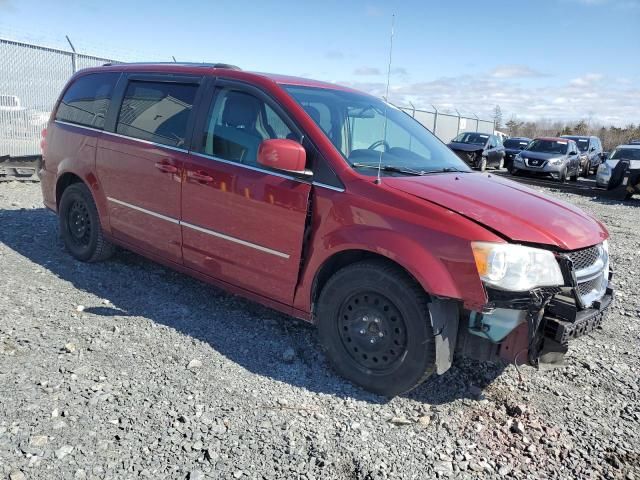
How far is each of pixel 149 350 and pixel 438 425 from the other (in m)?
1.98

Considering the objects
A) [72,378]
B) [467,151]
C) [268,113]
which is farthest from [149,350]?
[467,151]

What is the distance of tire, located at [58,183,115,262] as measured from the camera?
5.12m

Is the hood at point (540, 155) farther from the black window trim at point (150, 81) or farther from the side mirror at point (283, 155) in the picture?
the side mirror at point (283, 155)

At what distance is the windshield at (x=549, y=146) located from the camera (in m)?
20.4

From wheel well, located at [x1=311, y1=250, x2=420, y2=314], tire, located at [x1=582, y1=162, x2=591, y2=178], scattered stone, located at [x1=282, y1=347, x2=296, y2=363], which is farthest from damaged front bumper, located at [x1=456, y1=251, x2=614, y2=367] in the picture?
tire, located at [x1=582, y1=162, x2=591, y2=178]

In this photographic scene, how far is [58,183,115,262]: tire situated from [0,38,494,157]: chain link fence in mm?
6960

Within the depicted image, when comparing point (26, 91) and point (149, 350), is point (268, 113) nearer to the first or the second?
point (149, 350)

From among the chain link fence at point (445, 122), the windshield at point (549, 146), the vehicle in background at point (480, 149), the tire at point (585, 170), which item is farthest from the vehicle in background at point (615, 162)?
the chain link fence at point (445, 122)

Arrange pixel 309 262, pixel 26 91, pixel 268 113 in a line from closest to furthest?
pixel 309 262 < pixel 268 113 < pixel 26 91

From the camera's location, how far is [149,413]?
115 inches

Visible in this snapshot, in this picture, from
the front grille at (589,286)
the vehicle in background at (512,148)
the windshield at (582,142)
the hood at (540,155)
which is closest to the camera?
the front grille at (589,286)

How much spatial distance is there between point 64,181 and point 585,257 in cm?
483

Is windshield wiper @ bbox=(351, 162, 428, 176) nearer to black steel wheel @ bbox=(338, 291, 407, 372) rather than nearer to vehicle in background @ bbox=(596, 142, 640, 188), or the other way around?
black steel wheel @ bbox=(338, 291, 407, 372)

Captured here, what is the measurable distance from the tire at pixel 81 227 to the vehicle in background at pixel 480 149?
1764 cm
